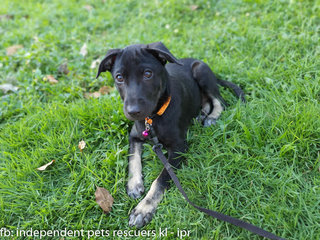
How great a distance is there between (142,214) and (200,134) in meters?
1.23

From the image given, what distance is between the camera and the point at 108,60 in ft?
9.94

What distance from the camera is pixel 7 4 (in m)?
7.23

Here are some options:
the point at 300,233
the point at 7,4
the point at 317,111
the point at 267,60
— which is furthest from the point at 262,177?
the point at 7,4

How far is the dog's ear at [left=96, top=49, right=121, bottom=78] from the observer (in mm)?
2936

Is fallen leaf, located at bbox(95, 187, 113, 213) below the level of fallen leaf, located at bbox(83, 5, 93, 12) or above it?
below

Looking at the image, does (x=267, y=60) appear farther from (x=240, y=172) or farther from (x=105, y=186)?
(x=105, y=186)

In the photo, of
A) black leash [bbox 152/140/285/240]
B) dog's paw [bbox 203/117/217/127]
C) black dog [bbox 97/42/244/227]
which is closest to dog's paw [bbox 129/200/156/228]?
black dog [bbox 97/42/244/227]

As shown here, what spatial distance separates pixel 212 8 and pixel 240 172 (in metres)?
3.97

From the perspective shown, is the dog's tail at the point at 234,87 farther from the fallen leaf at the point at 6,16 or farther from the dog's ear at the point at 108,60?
the fallen leaf at the point at 6,16

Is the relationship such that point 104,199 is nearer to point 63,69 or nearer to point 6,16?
point 63,69

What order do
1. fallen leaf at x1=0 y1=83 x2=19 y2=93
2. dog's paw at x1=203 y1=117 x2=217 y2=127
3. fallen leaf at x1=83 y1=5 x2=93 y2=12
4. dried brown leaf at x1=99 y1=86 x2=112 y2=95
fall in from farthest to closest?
fallen leaf at x1=83 y1=5 x2=93 y2=12 → fallen leaf at x1=0 y1=83 x2=19 y2=93 → dried brown leaf at x1=99 y1=86 x2=112 y2=95 → dog's paw at x1=203 y1=117 x2=217 y2=127

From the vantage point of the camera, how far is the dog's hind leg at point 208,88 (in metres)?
3.77

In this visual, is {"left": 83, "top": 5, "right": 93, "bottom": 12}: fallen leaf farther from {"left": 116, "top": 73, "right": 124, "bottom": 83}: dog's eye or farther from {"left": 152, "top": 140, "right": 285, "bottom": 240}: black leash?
{"left": 152, "top": 140, "right": 285, "bottom": 240}: black leash

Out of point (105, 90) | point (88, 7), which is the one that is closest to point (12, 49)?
point (88, 7)
